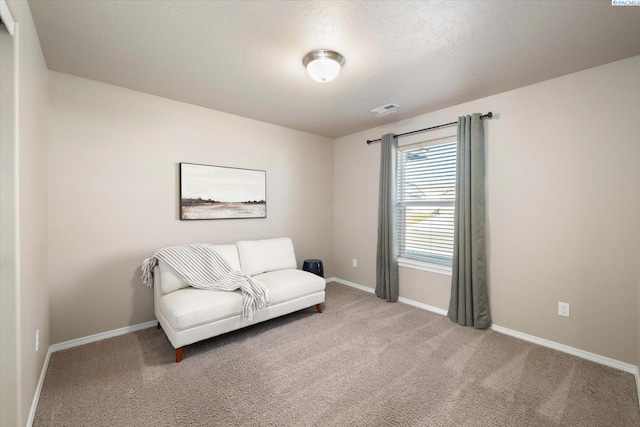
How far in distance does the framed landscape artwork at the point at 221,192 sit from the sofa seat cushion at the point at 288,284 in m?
0.92

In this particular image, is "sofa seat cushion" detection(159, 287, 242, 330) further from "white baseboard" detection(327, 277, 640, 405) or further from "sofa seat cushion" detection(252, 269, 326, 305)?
"white baseboard" detection(327, 277, 640, 405)

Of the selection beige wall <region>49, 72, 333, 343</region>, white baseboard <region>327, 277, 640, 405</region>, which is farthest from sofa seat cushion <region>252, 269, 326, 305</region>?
white baseboard <region>327, 277, 640, 405</region>

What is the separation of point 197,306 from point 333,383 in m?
1.28

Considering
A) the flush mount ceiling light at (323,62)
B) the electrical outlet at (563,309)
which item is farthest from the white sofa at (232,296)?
the electrical outlet at (563,309)

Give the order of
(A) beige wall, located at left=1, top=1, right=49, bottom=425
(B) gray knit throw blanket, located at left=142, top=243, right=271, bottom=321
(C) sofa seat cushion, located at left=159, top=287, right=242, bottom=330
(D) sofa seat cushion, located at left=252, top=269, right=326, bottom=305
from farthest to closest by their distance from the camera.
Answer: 1. (D) sofa seat cushion, located at left=252, top=269, right=326, bottom=305
2. (B) gray knit throw blanket, located at left=142, top=243, right=271, bottom=321
3. (C) sofa seat cushion, located at left=159, top=287, right=242, bottom=330
4. (A) beige wall, located at left=1, top=1, right=49, bottom=425

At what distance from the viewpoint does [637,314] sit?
2.12m

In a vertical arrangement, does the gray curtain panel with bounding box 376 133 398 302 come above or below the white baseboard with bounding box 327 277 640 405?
above

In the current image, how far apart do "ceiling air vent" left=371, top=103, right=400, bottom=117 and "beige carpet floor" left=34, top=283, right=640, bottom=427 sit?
249cm

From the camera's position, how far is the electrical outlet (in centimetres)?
245

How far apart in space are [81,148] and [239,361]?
2398 mm

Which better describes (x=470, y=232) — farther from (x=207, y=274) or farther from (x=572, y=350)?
(x=207, y=274)

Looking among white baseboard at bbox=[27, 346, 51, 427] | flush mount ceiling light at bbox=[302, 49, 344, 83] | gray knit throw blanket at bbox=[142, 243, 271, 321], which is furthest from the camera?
gray knit throw blanket at bbox=[142, 243, 271, 321]

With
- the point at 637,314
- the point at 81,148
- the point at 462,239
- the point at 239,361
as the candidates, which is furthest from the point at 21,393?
the point at 637,314

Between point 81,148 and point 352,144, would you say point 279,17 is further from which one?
point 352,144
